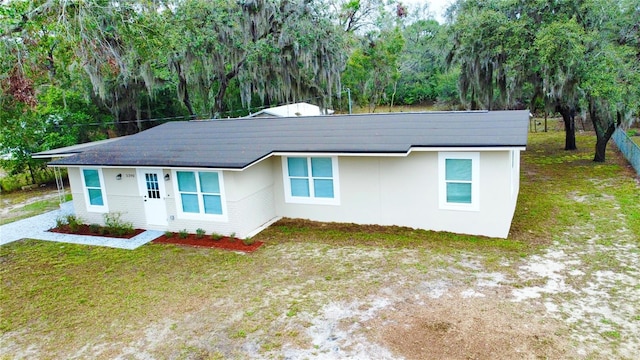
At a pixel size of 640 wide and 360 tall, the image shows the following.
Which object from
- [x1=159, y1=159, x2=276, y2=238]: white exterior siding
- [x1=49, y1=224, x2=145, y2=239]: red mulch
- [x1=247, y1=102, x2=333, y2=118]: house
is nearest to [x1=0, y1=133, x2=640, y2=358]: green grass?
[x1=159, y1=159, x2=276, y2=238]: white exterior siding

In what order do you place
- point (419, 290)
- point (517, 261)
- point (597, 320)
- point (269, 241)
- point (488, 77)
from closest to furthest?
point (597, 320) → point (419, 290) → point (517, 261) → point (269, 241) → point (488, 77)

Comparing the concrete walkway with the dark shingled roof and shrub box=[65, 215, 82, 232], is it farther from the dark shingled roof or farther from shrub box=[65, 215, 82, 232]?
the dark shingled roof

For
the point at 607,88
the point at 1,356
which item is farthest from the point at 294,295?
the point at 607,88

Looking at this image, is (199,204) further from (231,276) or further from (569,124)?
(569,124)

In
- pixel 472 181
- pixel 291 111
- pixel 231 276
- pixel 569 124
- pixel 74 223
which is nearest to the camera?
pixel 231 276

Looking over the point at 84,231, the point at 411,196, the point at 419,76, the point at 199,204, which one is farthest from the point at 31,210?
the point at 419,76

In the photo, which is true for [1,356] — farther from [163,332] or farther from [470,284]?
[470,284]

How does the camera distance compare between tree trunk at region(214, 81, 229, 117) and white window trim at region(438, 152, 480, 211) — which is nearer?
white window trim at region(438, 152, 480, 211)
